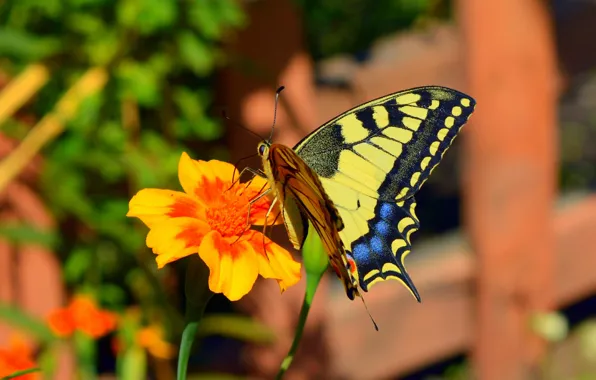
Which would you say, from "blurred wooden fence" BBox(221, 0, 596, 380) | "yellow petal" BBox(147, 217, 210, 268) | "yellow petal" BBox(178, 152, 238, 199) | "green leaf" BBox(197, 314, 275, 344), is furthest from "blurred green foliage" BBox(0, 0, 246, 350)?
"yellow petal" BBox(147, 217, 210, 268)

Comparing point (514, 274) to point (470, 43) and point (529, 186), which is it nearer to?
point (529, 186)

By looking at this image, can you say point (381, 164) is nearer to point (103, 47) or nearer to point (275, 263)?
point (275, 263)

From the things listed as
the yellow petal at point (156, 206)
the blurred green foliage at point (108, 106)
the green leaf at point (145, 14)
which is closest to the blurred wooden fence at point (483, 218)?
the blurred green foliage at point (108, 106)

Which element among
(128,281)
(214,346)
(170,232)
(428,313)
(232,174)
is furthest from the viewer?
(428,313)

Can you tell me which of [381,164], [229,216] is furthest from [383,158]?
[229,216]

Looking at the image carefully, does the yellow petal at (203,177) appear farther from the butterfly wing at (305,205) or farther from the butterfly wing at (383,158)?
the butterfly wing at (383,158)

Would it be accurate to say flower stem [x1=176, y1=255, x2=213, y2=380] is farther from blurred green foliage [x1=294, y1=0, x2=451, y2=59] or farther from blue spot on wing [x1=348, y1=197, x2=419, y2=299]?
blurred green foliage [x1=294, y1=0, x2=451, y2=59]

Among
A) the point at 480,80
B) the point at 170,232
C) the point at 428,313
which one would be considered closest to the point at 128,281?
the point at 428,313
